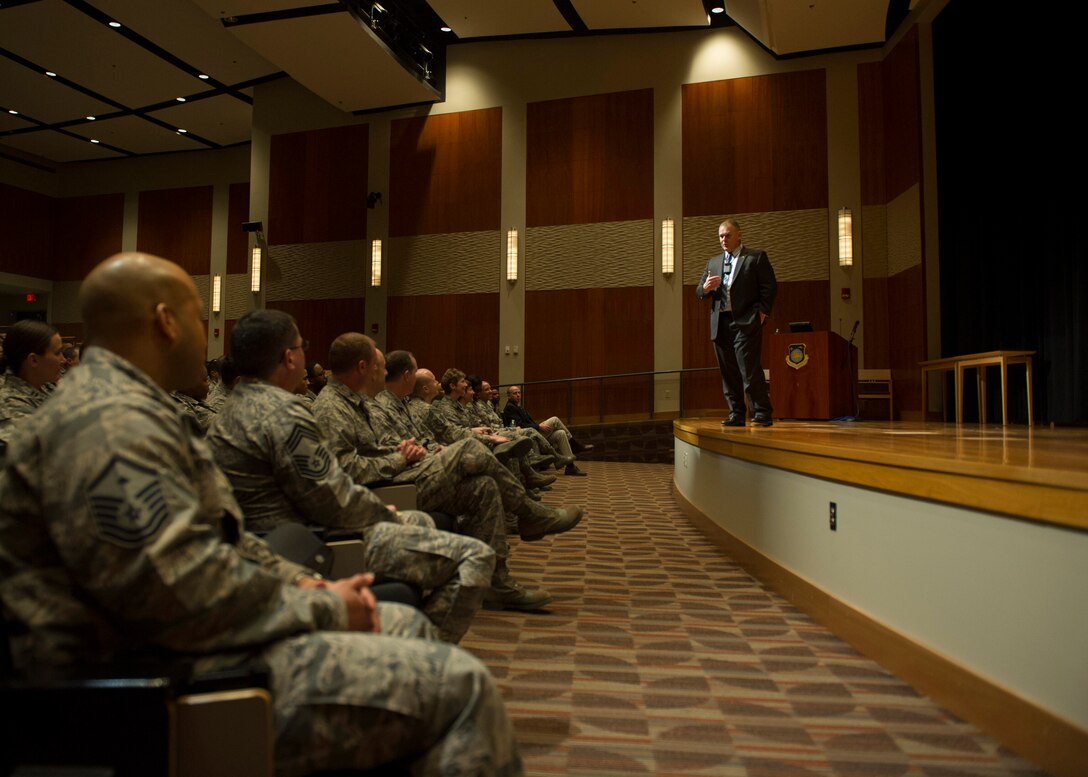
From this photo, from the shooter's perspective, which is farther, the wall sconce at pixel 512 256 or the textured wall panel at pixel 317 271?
the textured wall panel at pixel 317 271

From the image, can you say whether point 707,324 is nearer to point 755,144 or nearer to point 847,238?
point 847,238

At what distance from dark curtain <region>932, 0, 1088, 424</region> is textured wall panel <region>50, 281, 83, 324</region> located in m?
15.3

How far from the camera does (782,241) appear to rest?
389 inches

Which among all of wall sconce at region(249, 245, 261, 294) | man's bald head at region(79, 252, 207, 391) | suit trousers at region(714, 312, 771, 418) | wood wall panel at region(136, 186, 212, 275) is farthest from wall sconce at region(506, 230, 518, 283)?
man's bald head at region(79, 252, 207, 391)

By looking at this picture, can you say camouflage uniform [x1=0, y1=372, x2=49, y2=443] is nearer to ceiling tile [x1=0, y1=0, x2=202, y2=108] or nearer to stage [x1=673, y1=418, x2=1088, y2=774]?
stage [x1=673, y1=418, x2=1088, y2=774]

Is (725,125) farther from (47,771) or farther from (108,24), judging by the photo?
(47,771)

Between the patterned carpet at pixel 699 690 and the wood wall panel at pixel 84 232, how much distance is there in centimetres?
1493

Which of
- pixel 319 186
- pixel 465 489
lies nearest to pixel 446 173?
pixel 319 186

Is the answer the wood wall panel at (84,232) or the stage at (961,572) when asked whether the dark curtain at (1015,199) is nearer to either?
the stage at (961,572)

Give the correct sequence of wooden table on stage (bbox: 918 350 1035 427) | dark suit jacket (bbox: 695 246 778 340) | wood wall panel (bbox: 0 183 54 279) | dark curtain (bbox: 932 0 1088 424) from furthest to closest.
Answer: wood wall panel (bbox: 0 183 54 279)
dark curtain (bbox: 932 0 1088 424)
wooden table on stage (bbox: 918 350 1035 427)
dark suit jacket (bbox: 695 246 778 340)

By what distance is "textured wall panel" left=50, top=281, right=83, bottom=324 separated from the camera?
1523 cm

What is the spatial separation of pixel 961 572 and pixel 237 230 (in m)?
14.6

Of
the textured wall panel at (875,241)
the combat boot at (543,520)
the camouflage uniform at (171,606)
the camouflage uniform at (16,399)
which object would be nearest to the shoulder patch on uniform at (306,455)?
the camouflage uniform at (171,606)

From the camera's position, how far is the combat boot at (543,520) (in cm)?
325
